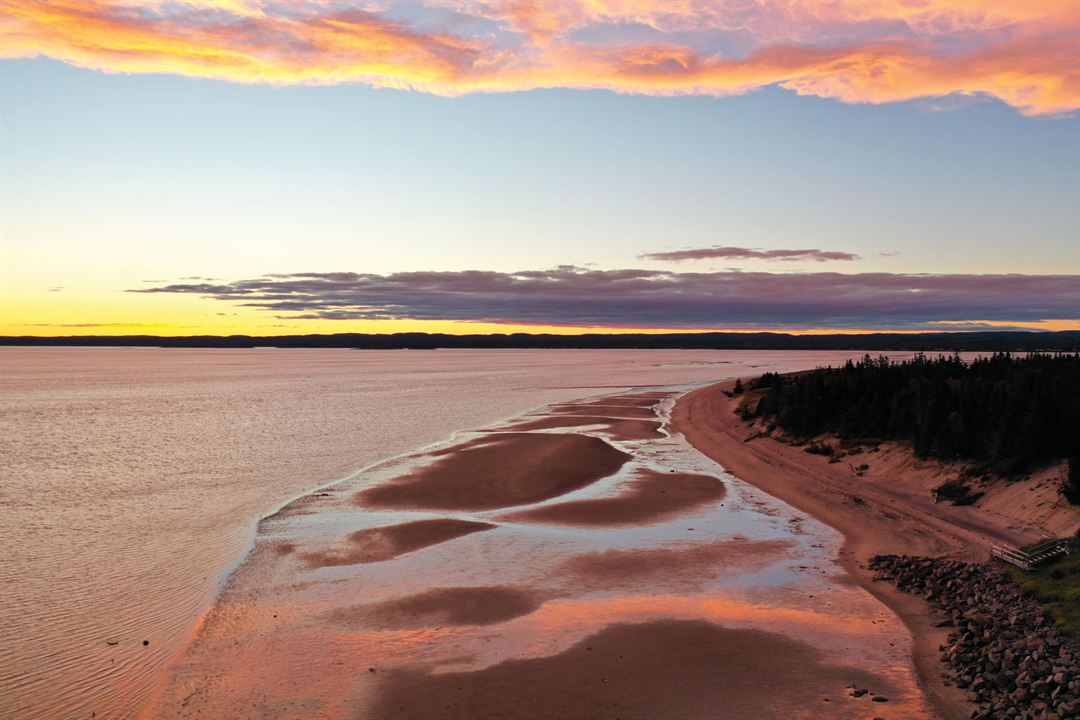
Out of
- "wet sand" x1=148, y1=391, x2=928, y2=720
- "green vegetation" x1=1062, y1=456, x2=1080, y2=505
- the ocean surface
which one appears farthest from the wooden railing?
the ocean surface

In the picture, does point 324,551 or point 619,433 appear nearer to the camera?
point 324,551

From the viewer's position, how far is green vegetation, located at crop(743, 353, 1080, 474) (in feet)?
69.5

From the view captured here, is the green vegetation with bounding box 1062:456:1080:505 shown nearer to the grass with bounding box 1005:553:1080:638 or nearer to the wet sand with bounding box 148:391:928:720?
the grass with bounding box 1005:553:1080:638

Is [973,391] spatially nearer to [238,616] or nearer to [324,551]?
[324,551]

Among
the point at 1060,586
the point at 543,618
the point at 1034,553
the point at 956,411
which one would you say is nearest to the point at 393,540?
the point at 543,618

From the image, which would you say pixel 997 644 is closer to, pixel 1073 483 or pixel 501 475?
pixel 1073 483

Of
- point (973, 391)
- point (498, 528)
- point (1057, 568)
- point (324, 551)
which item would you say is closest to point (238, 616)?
point (324, 551)

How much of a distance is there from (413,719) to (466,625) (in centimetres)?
346

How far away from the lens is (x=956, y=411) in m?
26.0

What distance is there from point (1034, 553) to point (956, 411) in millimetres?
12083

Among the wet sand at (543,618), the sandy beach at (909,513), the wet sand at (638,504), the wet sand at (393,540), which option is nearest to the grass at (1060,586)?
the sandy beach at (909,513)

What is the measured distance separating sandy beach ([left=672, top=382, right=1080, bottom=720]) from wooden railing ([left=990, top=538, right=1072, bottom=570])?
0.60m

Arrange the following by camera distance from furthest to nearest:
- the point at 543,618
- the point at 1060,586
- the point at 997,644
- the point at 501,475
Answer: the point at 501,475 < the point at 543,618 < the point at 1060,586 < the point at 997,644

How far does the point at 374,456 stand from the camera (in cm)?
3456
